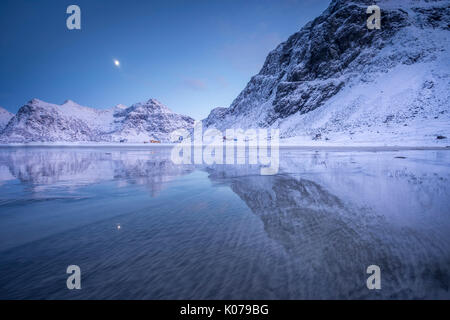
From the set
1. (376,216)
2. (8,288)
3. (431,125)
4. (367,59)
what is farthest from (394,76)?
(8,288)

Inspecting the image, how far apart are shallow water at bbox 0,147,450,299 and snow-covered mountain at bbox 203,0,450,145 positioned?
41.5m

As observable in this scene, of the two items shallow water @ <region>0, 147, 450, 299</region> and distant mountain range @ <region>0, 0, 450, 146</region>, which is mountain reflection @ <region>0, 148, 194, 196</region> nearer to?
shallow water @ <region>0, 147, 450, 299</region>

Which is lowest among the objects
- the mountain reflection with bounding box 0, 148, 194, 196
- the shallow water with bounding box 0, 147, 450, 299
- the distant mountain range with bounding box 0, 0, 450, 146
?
the shallow water with bounding box 0, 147, 450, 299

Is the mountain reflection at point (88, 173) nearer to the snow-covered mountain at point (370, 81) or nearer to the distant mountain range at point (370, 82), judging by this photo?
the distant mountain range at point (370, 82)

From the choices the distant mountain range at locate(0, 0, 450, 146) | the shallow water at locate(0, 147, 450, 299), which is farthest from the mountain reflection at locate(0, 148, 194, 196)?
the distant mountain range at locate(0, 0, 450, 146)

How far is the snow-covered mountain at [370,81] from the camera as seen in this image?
42.9m

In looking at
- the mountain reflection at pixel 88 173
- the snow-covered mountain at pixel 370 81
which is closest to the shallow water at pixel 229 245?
the mountain reflection at pixel 88 173

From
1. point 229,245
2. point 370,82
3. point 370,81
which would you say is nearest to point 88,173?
point 229,245

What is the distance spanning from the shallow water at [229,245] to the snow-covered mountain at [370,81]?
41474 millimetres

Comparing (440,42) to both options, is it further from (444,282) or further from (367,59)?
(444,282)

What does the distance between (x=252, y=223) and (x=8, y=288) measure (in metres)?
3.27

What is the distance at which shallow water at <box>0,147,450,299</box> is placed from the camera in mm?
2096

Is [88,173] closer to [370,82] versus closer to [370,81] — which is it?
[370,82]

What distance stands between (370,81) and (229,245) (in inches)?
3040
